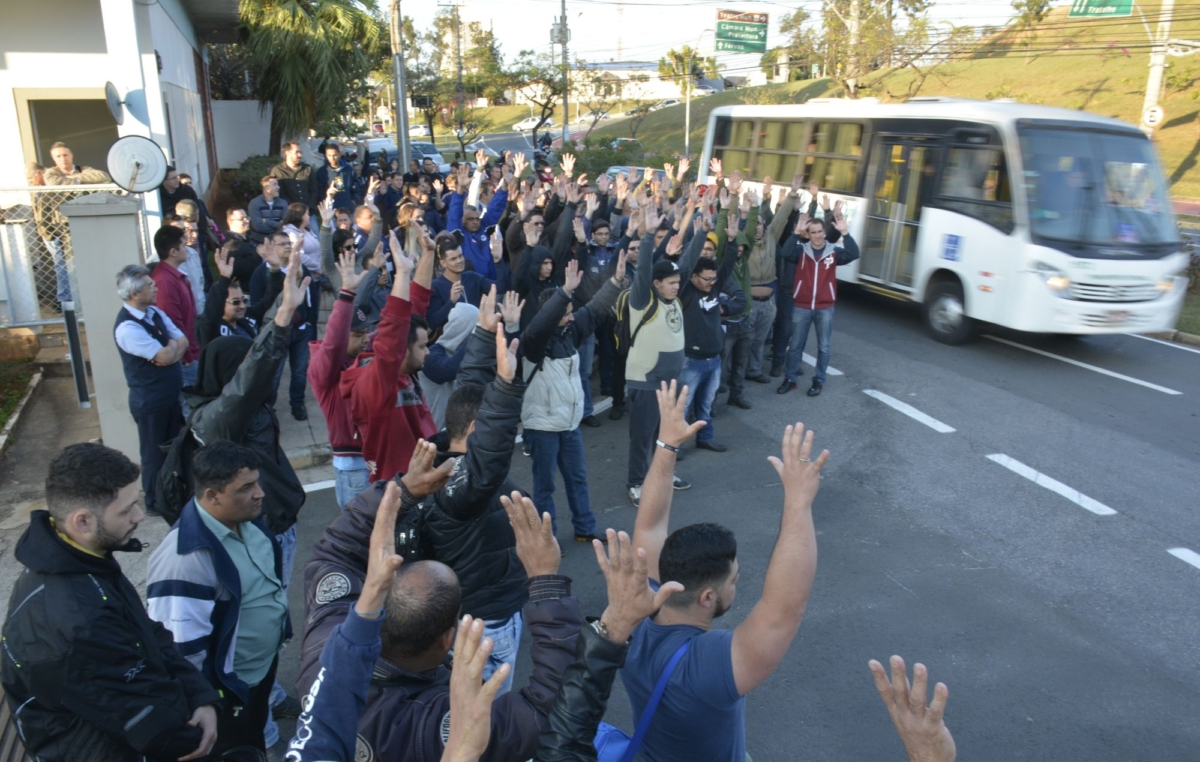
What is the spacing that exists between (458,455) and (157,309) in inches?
130

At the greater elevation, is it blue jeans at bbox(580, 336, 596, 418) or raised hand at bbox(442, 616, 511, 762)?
raised hand at bbox(442, 616, 511, 762)

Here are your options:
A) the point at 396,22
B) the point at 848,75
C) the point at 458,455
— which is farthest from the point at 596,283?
the point at 848,75

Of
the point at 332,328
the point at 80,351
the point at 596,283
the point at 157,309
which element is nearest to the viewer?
the point at 332,328

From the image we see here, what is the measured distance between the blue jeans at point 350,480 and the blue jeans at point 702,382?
308 centimetres

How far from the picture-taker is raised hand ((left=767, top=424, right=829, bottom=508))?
2463mm

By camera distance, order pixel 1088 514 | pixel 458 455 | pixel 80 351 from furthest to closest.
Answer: pixel 80 351 < pixel 1088 514 < pixel 458 455

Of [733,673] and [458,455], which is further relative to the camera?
[458,455]

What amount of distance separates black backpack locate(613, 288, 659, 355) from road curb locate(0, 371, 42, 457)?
5161 mm

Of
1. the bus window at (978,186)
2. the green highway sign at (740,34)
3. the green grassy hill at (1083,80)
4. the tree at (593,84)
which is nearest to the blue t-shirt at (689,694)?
the bus window at (978,186)

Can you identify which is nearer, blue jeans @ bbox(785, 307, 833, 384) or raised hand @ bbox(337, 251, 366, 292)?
raised hand @ bbox(337, 251, 366, 292)

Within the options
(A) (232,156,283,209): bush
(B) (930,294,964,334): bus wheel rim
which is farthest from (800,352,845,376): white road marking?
(A) (232,156,283,209): bush

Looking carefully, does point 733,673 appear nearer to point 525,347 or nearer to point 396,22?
point 525,347

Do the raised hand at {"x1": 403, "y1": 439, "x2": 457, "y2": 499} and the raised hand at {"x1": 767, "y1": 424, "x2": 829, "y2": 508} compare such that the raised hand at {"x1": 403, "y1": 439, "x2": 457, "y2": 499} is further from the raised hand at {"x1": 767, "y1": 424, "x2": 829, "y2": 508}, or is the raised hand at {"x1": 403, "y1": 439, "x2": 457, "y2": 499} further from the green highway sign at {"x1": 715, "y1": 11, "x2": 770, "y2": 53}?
the green highway sign at {"x1": 715, "y1": 11, "x2": 770, "y2": 53}

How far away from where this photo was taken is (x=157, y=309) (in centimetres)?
573
